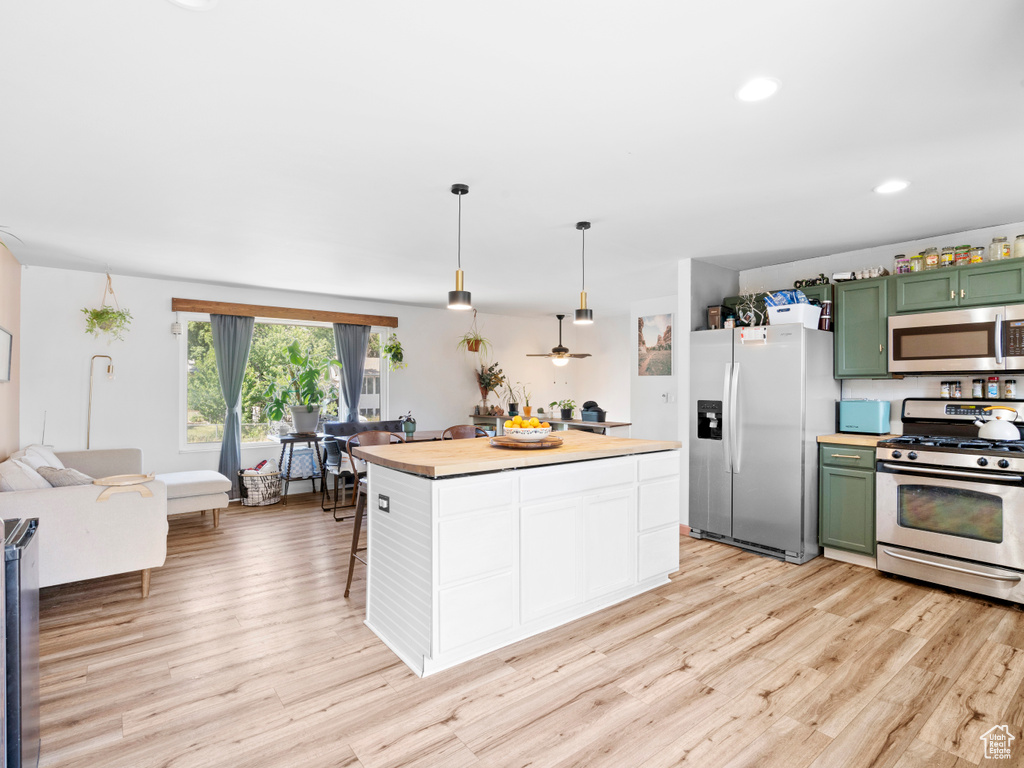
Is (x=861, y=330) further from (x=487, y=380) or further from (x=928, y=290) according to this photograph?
(x=487, y=380)

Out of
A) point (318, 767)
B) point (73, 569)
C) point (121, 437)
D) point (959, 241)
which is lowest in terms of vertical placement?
point (318, 767)

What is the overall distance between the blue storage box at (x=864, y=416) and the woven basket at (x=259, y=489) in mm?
5536

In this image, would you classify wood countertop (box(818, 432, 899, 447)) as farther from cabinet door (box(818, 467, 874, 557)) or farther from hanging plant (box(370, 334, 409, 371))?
hanging plant (box(370, 334, 409, 371))

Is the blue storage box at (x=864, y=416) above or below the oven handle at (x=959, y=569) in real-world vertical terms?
above

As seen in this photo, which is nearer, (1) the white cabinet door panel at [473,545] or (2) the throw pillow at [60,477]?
(1) the white cabinet door panel at [473,545]

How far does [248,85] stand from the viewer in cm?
199

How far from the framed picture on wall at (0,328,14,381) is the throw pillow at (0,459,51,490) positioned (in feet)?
3.91

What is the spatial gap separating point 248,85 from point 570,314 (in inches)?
264

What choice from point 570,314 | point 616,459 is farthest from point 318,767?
point 570,314

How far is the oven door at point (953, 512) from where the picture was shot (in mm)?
3215

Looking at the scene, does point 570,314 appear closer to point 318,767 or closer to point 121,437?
point 121,437

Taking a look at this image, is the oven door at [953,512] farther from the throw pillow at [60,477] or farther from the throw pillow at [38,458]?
the throw pillow at [38,458]

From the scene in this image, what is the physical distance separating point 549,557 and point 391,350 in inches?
185

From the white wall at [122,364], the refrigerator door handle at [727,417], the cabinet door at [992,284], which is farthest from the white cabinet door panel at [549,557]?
the white wall at [122,364]
